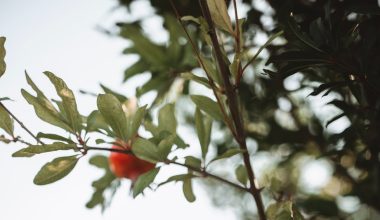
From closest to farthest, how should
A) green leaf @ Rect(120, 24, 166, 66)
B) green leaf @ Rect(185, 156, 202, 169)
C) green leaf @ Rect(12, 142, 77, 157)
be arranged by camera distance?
green leaf @ Rect(12, 142, 77, 157) < green leaf @ Rect(185, 156, 202, 169) < green leaf @ Rect(120, 24, 166, 66)

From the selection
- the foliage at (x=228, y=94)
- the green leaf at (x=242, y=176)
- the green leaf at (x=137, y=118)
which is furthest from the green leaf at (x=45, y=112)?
the green leaf at (x=242, y=176)

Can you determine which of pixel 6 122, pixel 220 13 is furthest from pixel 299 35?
pixel 6 122

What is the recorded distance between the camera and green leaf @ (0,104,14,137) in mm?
564

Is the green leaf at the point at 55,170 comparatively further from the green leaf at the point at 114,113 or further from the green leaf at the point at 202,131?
the green leaf at the point at 202,131

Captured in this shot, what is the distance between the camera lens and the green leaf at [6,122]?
0.56m

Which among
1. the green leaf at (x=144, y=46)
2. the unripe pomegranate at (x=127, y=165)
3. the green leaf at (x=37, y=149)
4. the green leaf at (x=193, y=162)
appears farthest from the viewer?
the green leaf at (x=144, y=46)

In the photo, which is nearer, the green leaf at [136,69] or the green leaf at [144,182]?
the green leaf at [144,182]

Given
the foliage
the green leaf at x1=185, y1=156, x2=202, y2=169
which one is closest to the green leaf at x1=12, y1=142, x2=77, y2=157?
the foliage

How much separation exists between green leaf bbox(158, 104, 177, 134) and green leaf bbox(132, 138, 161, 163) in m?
0.10

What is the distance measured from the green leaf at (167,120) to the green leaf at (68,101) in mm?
164

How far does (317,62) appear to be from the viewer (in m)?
0.54

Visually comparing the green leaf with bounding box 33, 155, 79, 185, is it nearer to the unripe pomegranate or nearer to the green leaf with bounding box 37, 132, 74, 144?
the green leaf with bounding box 37, 132, 74, 144

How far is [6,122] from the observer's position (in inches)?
22.4

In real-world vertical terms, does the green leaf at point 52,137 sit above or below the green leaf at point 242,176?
above
